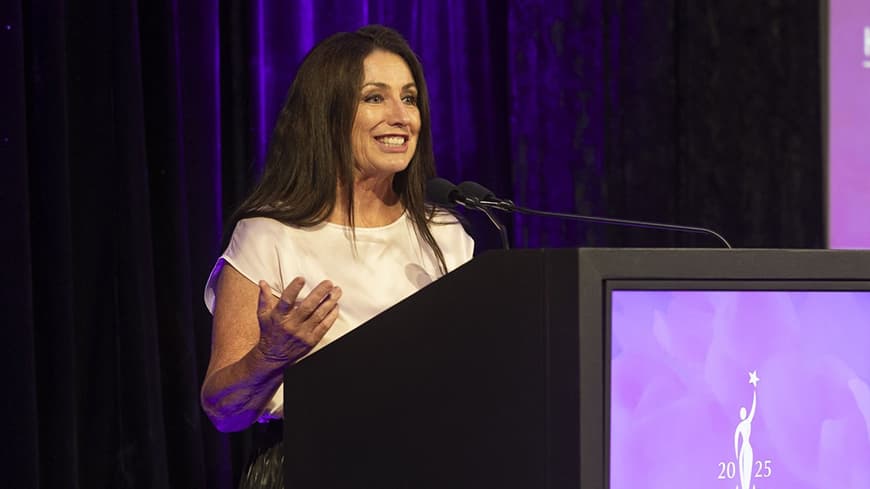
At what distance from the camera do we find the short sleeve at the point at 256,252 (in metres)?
1.71

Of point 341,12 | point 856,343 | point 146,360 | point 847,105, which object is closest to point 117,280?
point 146,360

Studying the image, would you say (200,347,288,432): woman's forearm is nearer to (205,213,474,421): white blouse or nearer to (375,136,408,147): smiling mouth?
(205,213,474,421): white blouse

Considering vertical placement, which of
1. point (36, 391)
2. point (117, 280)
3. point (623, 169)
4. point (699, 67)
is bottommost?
point (36, 391)

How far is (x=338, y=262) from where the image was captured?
5.85ft

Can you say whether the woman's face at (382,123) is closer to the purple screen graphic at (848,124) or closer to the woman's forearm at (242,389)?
the woman's forearm at (242,389)

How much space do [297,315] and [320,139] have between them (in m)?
0.84

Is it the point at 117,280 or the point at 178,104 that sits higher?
the point at 178,104

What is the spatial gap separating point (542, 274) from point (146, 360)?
1976 mm

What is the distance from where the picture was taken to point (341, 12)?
10.4 ft

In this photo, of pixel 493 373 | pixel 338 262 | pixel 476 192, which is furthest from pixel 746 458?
pixel 338 262

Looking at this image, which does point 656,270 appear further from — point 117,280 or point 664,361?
point 117,280

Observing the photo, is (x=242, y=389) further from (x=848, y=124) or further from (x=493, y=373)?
(x=848, y=124)

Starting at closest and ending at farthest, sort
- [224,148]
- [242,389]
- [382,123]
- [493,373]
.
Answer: [493,373]
[242,389]
[382,123]
[224,148]

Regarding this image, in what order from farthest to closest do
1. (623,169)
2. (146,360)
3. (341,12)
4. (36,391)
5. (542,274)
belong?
1. (623,169)
2. (341,12)
3. (146,360)
4. (36,391)
5. (542,274)
